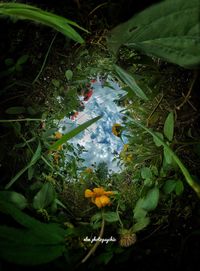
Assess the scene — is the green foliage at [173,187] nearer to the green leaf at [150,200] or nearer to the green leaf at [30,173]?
the green leaf at [150,200]

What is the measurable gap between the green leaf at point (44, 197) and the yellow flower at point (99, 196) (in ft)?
0.22

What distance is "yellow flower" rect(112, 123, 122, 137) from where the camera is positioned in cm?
61

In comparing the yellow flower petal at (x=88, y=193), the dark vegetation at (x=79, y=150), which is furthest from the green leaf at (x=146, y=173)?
the yellow flower petal at (x=88, y=193)

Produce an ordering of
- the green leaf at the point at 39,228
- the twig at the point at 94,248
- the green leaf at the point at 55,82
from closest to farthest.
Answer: the green leaf at the point at 39,228
the twig at the point at 94,248
the green leaf at the point at 55,82

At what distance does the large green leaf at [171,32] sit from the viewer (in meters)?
0.47

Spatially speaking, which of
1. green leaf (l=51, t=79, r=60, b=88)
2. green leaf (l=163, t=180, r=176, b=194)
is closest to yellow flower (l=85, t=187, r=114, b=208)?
green leaf (l=163, t=180, r=176, b=194)

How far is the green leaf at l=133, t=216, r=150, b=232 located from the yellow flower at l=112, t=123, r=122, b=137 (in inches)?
6.4

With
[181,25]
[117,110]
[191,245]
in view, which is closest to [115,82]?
[117,110]

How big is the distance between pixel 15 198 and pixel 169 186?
0.90 feet

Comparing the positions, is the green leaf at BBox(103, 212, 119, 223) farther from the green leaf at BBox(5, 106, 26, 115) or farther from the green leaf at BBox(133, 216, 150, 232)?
the green leaf at BBox(5, 106, 26, 115)

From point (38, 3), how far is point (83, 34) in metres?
0.11

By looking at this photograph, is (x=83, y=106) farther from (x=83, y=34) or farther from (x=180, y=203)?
(x=180, y=203)

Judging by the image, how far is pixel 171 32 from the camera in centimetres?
49

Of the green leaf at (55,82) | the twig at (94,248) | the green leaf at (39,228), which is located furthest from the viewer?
the green leaf at (55,82)
